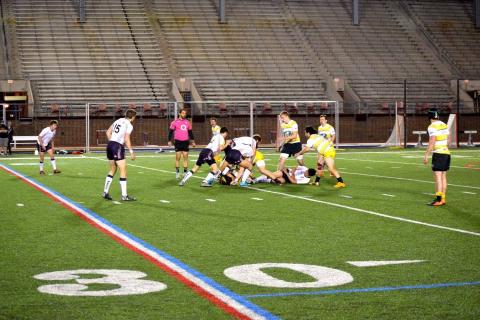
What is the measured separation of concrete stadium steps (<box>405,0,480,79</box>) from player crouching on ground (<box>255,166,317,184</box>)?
34.4m

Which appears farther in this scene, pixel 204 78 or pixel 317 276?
pixel 204 78

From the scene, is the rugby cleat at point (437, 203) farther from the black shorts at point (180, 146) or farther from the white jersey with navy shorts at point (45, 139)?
the white jersey with navy shorts at point (45, 139)

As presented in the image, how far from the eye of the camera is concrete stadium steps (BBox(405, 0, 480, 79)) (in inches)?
2066

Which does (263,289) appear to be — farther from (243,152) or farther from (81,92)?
(81,92)

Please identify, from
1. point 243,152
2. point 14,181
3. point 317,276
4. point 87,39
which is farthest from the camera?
point 87,39

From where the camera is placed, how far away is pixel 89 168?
25344mm

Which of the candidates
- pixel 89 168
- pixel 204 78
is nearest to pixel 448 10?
pixel 204 78

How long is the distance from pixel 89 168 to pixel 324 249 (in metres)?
17.1

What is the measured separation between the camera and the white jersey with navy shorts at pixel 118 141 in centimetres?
1505

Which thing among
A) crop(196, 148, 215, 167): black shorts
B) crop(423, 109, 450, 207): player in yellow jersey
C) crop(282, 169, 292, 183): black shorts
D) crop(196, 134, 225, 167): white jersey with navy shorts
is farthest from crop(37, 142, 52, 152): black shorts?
crop(423, 109, 450, 207): player in yellow jersey

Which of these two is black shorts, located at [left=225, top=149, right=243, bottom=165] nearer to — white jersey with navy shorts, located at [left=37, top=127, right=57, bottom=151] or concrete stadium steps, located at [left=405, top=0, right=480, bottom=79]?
white jersey with navy shorts, located at [left=37, top=127, right=57, bottom=151]

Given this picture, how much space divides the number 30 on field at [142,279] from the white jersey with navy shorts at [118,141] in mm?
7301

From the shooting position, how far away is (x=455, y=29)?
5528cm

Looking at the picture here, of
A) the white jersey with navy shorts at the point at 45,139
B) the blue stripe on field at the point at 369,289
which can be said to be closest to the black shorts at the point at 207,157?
the white jersey with navy shorts at the point at 45,139
